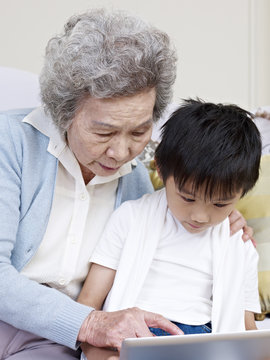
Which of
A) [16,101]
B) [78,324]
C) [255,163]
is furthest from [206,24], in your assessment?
[78,324]

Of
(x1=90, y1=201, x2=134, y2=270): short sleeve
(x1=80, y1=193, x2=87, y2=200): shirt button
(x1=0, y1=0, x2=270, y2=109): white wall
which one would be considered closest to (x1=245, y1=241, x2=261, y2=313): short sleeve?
(x1=90, y1=201, x2=134, y2=270): short sleeve

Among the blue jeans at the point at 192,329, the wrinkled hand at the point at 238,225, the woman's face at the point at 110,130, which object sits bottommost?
the blue jeans at the point at 192,329

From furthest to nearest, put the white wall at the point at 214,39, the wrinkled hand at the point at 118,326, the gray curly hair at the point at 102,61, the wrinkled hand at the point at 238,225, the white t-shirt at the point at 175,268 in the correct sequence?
1. the white wall at the point at 214,39
2. the wrinkled hand at the point at 238,225
3. the white t-shirt at the point at 175,268
4. the gray curly hair at the point at 102,61
5. the wrinkled hand at the point at 118,326

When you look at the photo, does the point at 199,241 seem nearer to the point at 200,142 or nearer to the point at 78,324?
the point at 200,142

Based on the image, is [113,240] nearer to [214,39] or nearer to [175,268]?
[175,268]

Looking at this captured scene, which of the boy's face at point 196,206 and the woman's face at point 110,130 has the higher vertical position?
the woman's face at point 110,130

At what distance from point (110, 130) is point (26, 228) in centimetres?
32

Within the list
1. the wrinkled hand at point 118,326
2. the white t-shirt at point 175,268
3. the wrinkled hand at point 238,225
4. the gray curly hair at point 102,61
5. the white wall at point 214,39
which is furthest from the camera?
the white wall at point 214,39

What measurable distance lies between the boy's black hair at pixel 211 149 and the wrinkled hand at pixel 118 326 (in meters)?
0.33

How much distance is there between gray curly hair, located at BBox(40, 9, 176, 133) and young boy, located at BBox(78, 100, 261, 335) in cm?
17

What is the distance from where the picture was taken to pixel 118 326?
3.88ft

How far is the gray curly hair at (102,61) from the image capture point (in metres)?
1.30

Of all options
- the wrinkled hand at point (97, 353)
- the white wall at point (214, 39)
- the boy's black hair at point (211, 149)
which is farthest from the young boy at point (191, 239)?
the white wall at point (214, 39)

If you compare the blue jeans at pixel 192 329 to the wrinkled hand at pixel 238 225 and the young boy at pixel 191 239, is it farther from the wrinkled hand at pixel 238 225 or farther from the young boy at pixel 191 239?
the wrinkled hand at pixel 238 225
